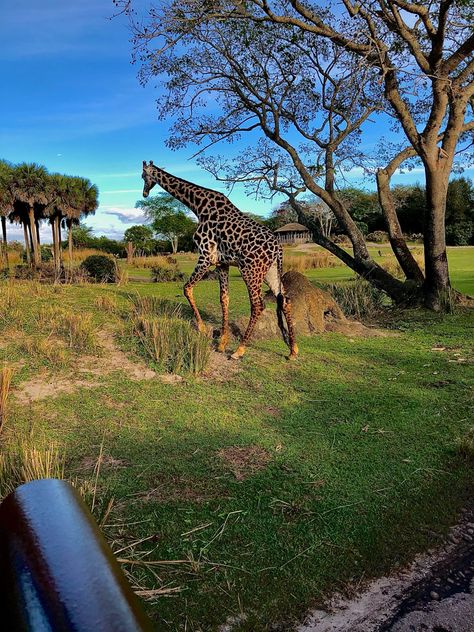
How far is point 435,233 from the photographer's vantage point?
1247 cm

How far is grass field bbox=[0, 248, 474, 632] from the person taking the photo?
3105mm

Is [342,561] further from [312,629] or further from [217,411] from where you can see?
[217,411]

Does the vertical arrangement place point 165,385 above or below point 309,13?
below

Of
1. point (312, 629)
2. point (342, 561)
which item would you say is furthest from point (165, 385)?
point (312, 629)

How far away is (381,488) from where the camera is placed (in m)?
4.15

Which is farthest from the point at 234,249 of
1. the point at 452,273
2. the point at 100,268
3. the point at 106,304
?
the point at 452,273

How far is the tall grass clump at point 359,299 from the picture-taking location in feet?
41.1

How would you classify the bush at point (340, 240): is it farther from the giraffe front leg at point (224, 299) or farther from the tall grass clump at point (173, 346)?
the tall grass clump at point (173, 346)

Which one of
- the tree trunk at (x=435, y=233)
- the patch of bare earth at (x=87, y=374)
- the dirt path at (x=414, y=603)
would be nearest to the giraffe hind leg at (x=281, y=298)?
the patch of bare earth at (x=87, y=374)

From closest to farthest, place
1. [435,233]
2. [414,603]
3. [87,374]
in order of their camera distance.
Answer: [414,603]
[87,374]
[435,233]

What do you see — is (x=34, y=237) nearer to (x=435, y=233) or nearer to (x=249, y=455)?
(x=435, y=233)

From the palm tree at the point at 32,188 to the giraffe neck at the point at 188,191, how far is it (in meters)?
17.7

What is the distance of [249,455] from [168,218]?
56.1 meters

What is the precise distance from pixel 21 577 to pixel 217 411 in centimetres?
491
